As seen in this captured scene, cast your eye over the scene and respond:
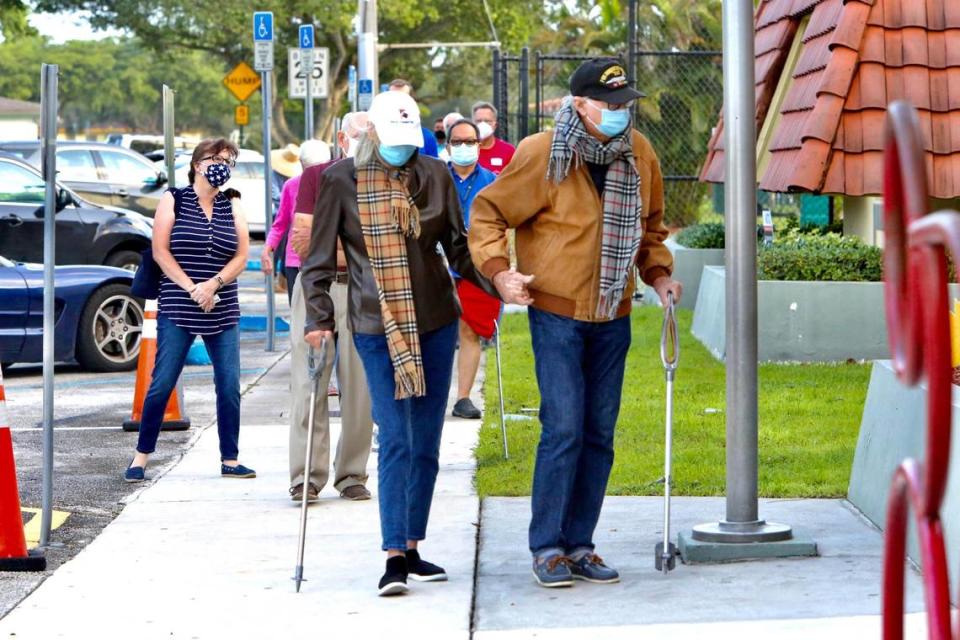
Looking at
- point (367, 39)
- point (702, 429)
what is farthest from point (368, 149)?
point (367, 39)

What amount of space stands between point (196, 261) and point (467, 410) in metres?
2.45

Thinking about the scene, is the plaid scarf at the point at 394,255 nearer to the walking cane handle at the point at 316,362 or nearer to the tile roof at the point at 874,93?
the walking cane handle at the point at 316,362

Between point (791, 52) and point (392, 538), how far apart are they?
25.4 feet

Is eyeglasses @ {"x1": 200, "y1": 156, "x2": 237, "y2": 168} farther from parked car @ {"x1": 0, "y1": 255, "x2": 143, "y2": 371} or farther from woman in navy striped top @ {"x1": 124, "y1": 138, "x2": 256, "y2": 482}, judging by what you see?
parked car @ {"x1": 0, "y1": 255, "x2": 143, "y2": 371}

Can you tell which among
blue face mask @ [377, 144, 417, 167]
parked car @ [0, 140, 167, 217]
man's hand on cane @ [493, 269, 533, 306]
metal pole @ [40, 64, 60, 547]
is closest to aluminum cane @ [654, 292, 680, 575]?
man's hand on cane @ [493, 269, 533, 306]

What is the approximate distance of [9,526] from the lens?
269 inches

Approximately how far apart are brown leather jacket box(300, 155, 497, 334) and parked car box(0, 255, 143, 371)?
6.83 meters

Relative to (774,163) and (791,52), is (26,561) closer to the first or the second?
(774,163)

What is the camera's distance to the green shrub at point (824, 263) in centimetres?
1218

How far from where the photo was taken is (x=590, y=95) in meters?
6.19

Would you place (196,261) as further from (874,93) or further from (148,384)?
(874,93)

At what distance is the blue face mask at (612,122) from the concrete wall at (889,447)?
146 cm

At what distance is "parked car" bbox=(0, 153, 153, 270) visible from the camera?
1725 cm

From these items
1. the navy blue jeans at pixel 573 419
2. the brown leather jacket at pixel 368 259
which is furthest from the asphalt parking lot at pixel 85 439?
the navy blue jeans at pixel 573 419
